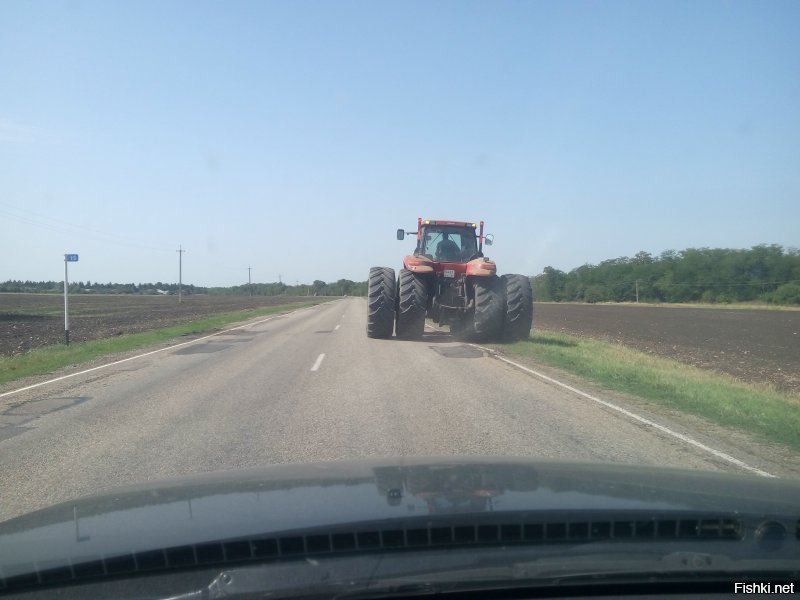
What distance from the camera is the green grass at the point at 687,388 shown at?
29.4 feet

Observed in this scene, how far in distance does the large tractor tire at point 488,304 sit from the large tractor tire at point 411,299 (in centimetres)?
151

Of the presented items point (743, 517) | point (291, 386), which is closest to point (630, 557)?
point (743, 517)

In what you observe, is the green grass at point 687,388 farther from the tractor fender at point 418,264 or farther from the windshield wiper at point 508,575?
the windshield wiper at point 508,575

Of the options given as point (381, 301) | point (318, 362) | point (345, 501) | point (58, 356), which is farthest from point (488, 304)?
point (345, 501)

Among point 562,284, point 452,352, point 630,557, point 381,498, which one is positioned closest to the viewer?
point 630,557

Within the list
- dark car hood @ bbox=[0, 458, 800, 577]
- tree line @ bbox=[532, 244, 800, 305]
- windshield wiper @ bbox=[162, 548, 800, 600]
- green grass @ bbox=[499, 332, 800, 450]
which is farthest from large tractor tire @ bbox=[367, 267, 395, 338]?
tree line @ bbox=[532, 244, 800, 305]

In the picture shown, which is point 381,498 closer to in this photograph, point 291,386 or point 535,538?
point 535,538

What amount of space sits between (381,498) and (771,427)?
271 inches

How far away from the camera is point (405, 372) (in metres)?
13.5

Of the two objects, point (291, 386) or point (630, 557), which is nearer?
point (630, 557)

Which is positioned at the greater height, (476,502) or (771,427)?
(476,502)

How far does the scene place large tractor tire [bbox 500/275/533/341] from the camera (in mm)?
19422

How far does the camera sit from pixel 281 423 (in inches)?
332

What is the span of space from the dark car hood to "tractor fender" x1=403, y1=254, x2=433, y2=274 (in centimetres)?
1460
